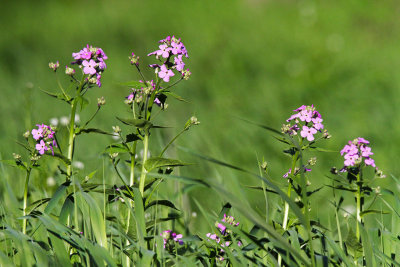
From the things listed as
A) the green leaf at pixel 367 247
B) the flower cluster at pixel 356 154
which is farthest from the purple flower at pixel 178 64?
the green leaf at pixel 367 247

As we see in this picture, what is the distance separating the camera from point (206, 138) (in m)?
3.87

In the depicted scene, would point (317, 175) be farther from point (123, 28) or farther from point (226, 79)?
point (123, 28)

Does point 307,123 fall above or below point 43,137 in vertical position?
above

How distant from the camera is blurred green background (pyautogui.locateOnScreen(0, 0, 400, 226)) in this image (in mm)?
4645

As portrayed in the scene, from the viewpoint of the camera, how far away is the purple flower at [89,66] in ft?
6.18

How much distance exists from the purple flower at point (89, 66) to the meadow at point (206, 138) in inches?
2.9

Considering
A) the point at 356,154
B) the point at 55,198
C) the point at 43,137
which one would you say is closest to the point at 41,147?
the point at 43,137

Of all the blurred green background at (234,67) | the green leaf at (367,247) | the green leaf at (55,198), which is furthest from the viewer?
the blurred green background at (234,67)

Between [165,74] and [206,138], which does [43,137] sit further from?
[206,138]

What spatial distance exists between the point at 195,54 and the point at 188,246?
5.18 m

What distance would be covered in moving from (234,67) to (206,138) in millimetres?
2967

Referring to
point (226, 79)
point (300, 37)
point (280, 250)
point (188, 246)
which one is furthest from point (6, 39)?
point (280, 250)

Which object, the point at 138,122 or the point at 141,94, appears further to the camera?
Result: the point at 141,94

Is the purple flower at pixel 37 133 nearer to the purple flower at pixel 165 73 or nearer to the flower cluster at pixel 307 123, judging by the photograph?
the purple flower at pixel 165 73
